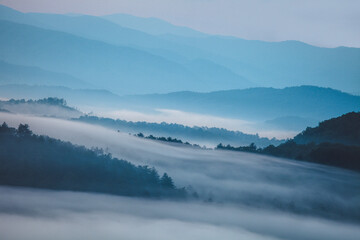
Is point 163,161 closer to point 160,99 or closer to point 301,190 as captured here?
point 301,190

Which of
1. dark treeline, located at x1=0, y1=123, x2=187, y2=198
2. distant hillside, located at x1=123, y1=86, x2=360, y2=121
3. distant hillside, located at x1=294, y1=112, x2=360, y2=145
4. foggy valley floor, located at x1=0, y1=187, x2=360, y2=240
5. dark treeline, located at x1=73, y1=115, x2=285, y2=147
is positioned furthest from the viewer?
distant hillside, located at x1=123, y1=86, x2=360, y2=121

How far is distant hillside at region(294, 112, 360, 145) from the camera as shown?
9.39m

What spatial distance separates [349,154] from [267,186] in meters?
1.96

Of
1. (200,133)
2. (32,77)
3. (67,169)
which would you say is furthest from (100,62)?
(67,169)

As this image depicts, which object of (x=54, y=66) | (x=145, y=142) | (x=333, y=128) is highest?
(x=54, y=66)

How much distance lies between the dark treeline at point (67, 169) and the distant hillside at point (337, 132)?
425cm

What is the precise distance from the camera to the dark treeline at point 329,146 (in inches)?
322

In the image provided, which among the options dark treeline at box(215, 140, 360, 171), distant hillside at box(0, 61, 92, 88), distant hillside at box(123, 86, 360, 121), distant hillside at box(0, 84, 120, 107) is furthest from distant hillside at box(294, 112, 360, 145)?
distant hillside at box(0, 61, 92, 88)

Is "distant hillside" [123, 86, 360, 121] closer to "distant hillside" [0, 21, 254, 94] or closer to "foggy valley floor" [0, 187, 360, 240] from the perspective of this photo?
"distant hillside" [0, 21, 254, 94]

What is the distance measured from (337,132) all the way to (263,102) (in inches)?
592

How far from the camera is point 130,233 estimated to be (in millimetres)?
4879

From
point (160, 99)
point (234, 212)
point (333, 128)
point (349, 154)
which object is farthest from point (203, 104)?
point (234, 212)

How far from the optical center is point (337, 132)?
9867mm

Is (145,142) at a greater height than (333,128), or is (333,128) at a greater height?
(333,128)
